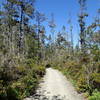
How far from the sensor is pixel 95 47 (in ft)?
46.7

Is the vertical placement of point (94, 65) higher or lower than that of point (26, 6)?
lower

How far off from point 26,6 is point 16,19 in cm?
256

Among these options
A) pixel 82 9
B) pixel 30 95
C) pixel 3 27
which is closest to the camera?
pixel 30 95

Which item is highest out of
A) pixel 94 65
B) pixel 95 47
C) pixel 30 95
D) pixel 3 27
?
pixel 3 27

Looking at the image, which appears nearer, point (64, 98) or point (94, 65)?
point (64, 98)

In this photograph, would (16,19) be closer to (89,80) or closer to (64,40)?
(89,80)

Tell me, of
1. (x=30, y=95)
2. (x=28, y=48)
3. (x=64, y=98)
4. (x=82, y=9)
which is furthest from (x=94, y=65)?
(x=28, y=48)

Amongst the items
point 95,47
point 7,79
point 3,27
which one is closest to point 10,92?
point 7,79

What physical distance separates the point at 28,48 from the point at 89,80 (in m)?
24.3

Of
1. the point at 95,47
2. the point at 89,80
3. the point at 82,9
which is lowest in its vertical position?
the point at 89,80

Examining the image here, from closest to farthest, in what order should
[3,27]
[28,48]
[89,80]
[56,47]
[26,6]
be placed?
[89,80]
[26,6]
[3,27]
[28,48]
[56,47]

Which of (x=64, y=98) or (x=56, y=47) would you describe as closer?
(x=64, y=98)

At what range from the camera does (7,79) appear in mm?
11758

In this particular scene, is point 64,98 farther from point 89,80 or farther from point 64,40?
point 64,40
